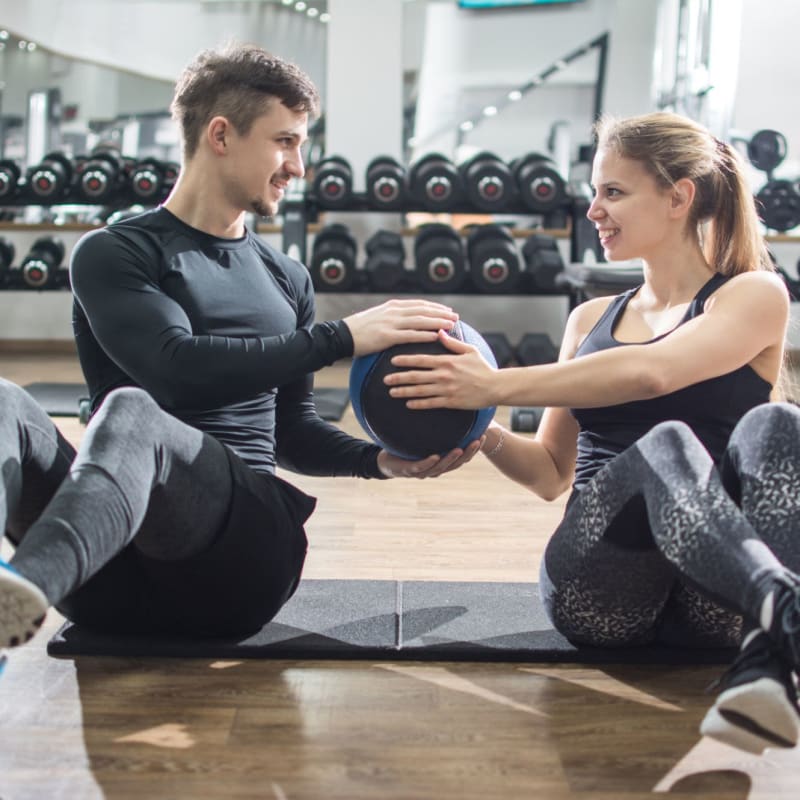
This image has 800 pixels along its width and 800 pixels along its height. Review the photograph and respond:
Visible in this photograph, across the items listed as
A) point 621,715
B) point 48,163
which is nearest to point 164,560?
point 621,715

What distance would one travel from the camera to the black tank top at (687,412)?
1.60 meters

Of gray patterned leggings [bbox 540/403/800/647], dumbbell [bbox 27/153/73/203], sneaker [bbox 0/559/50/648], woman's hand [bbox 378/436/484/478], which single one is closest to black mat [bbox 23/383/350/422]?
dumbbell [bbox 27/153/73/203]

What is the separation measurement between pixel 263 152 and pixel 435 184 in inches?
Answer: 132

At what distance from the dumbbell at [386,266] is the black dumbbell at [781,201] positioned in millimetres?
1709

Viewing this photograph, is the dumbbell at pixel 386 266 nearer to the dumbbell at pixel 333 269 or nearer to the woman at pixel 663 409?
the dumbbell at pixel 333 269

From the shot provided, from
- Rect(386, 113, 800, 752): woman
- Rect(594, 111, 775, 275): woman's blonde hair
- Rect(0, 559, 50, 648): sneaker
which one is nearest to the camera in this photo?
Rect(0, 559, 50, 648): sneaker

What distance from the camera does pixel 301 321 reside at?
1.85 metres

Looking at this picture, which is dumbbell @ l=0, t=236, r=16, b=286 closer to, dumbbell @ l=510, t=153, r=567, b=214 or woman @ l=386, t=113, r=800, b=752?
dumbbell @ l=510, t=153, r=567, b=214

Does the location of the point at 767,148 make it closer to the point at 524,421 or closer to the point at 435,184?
the point at 435,184

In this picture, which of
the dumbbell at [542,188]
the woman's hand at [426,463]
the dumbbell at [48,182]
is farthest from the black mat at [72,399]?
the woman's hand at [426,463]

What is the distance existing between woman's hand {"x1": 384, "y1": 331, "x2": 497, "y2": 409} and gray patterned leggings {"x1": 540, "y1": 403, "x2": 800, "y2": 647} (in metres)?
0.22

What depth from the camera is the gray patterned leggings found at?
125cm

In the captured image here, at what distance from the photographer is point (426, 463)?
1.70 meters

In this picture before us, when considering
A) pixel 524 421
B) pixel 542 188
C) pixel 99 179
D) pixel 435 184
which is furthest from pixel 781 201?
pixel 99 179
